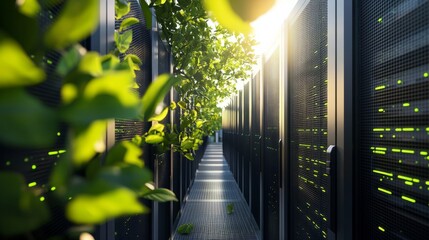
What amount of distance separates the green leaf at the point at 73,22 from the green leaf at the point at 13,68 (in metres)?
0.04

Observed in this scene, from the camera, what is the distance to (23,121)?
0.62 feet

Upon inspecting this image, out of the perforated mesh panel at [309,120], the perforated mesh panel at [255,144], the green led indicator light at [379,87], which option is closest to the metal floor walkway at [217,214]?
the perforated mesh panel at [255,144]

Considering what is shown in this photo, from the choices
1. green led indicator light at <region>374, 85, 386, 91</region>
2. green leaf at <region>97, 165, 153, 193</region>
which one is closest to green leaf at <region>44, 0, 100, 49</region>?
green leaf at <region>97, 165, 153, 193</region>

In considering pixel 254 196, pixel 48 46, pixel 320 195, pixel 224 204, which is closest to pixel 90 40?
pixel 48 46

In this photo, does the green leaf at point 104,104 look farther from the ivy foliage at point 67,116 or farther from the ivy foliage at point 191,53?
the ivy foliage at point 191,53

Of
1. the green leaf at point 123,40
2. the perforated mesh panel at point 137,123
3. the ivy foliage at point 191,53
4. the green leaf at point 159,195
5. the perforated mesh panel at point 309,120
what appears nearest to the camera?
the green leaf at point 159,195

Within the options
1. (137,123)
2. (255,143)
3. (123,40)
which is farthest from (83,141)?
(255,143)

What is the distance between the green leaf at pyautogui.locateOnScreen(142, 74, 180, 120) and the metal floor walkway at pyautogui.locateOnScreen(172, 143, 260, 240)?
11.7 feet

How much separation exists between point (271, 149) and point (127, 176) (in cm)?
268

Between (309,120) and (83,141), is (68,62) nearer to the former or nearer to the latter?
(83,141)

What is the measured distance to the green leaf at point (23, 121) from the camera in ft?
0.60

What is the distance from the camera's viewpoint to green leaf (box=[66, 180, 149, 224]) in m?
0.20

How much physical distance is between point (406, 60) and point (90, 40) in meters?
0.90

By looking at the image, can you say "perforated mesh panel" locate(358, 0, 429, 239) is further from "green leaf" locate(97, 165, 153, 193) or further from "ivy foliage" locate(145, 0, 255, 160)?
"green leaf" locate(97, 165, 153, 193)
